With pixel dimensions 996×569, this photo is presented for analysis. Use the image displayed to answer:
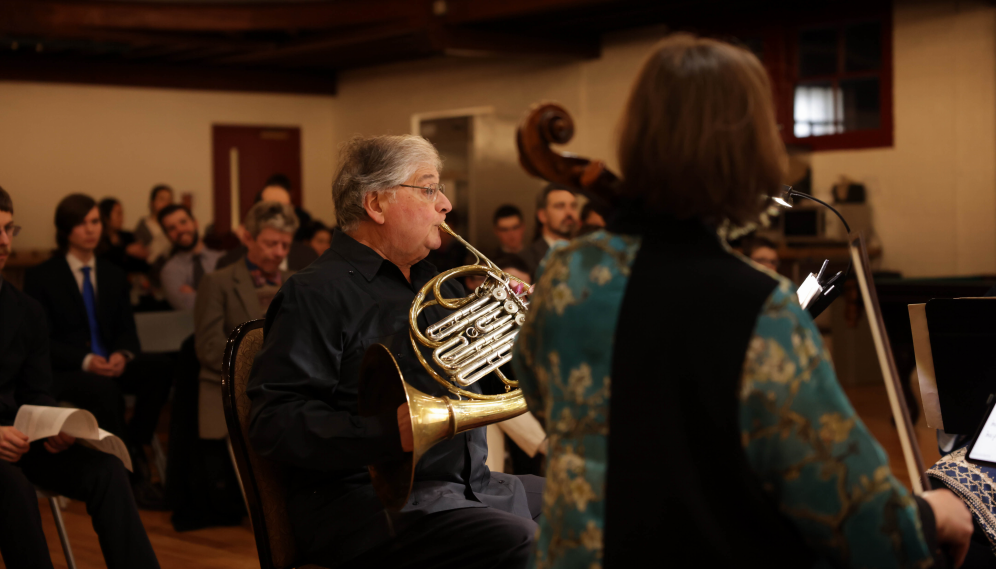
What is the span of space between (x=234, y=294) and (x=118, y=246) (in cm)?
319

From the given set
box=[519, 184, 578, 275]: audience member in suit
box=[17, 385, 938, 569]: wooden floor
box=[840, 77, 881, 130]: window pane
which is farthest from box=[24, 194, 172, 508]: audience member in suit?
box=[840, 77, 881, 130]: window pane

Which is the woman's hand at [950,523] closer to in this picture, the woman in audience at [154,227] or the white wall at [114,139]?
the woman in audience at [154,227]

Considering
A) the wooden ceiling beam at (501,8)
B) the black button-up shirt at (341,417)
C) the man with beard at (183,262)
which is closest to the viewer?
the black button-up shirt at (341,417)

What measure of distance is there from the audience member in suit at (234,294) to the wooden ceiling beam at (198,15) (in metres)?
3.64

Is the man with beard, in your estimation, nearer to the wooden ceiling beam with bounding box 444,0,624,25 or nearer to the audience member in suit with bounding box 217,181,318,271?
the audience member in suit with bounding box 217,181,318,271

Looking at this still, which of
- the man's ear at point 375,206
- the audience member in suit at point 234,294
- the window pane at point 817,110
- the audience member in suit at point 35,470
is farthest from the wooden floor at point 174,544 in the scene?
the window pane at point 817,110

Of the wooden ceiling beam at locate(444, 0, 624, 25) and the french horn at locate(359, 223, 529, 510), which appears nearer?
the french horn at locate(359, 223, 529, 510)

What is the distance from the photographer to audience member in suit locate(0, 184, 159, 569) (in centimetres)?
213

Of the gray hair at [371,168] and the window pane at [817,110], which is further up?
the window pane at [817,110]

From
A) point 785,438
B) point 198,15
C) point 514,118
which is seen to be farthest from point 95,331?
point 514,118

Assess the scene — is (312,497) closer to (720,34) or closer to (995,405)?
(995,405)

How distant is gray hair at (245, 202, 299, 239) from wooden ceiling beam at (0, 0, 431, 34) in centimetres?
358

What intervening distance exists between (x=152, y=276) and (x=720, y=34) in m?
4.36

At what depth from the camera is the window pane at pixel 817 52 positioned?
6.25 metres
